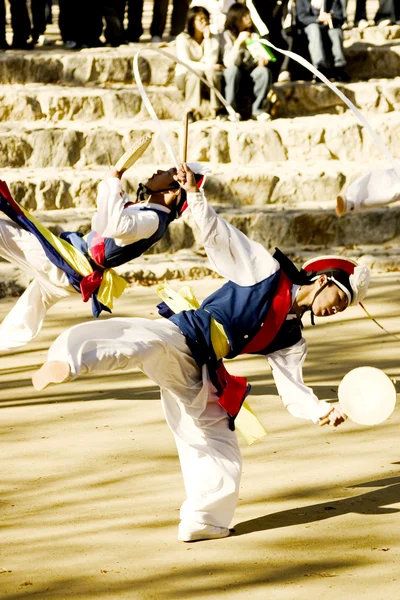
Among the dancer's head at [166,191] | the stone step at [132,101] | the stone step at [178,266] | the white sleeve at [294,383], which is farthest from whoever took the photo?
the stone step at [132,101]

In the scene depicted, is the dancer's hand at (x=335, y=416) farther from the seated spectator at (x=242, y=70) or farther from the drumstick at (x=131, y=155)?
the seated spectator at (x=242, y=70)

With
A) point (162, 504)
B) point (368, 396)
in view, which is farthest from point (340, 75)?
point (368, 396)

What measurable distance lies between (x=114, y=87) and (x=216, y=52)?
1.24 meters

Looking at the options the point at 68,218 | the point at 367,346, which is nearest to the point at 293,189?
the point at 68,218

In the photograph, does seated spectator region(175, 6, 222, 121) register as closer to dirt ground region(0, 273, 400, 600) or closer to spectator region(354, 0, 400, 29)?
spectator region(354, 0, 400, 29)

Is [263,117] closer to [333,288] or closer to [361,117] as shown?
[361,117]

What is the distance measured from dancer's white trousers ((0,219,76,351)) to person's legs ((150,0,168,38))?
6.95 metres

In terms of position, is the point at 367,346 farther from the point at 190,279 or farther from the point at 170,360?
the point at 170,360

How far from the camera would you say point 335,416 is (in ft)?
13.1

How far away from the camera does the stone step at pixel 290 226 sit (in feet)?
32.2

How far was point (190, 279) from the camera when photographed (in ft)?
31.0

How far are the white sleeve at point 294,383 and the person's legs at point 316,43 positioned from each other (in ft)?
25.0

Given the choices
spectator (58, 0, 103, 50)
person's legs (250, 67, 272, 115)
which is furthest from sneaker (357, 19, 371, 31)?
spectator (58, 0, 103, 50)

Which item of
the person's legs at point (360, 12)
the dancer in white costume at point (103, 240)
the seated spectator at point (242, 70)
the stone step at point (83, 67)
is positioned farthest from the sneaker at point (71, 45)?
the dancer in white costume at point (103, 240)
